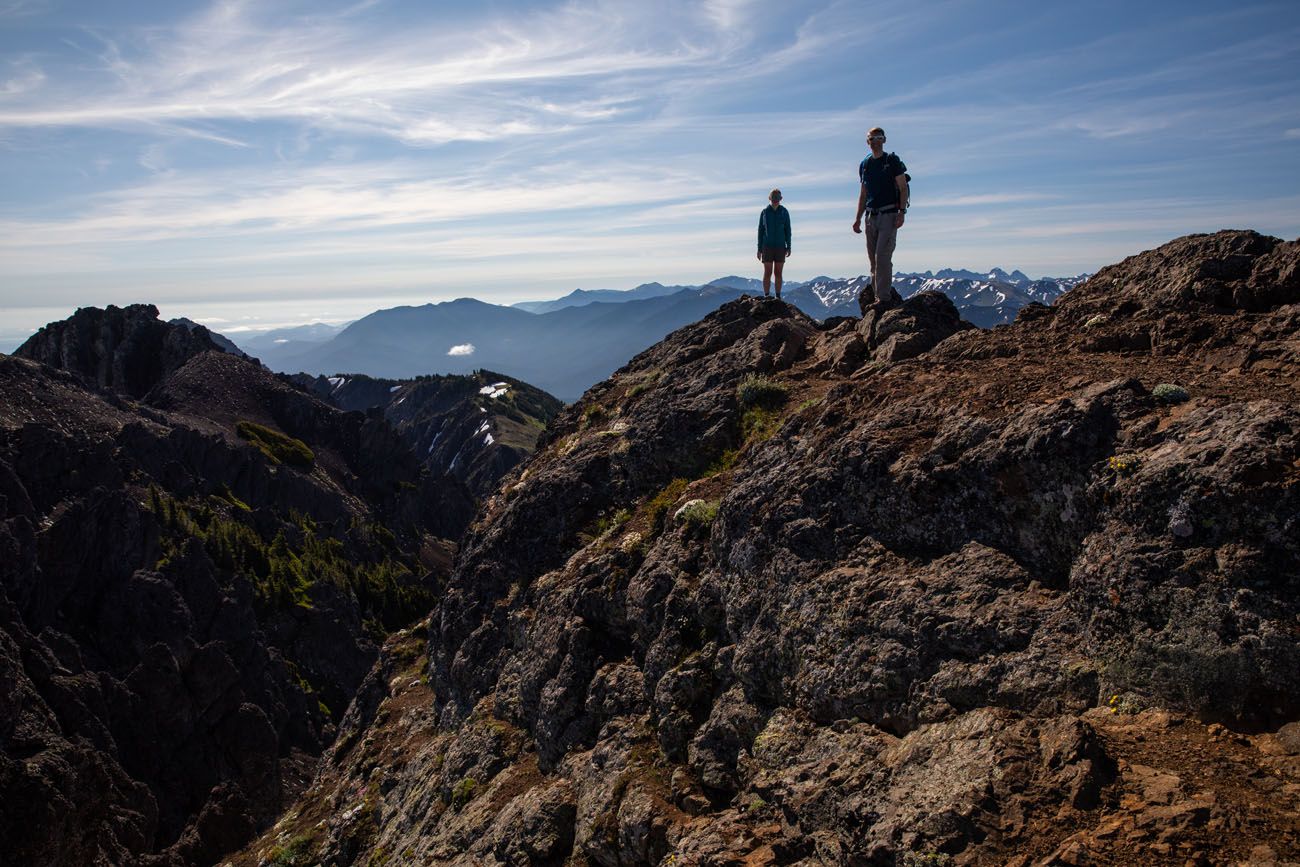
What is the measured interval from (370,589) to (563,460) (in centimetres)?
9611

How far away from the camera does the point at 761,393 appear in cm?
2133

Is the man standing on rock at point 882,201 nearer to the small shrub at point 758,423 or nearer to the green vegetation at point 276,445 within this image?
the small shrub at point 758,423

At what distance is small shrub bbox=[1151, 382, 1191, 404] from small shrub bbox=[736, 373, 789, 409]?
407 inches

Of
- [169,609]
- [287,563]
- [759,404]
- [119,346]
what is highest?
[119,346]

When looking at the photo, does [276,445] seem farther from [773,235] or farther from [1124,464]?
[1124,464]

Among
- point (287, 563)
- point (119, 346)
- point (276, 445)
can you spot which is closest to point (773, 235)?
point (287, 563)

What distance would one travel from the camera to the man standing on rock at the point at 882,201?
22250 millimetres

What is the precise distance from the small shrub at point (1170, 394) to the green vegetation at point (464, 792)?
Answer: 1631 centimetres

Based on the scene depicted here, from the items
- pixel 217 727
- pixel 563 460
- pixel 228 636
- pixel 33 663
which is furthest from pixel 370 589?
pixel 563 460

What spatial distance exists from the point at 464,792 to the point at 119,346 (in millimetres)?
179457

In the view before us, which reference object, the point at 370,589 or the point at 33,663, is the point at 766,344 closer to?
the point at 33,663

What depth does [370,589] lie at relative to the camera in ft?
371

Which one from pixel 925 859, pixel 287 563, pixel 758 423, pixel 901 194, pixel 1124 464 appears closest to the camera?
pixel 925 859

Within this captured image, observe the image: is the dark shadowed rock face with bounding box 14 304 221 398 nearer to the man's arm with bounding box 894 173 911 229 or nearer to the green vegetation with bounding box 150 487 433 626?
the green vegetation with bounding box 150 487 433 626
